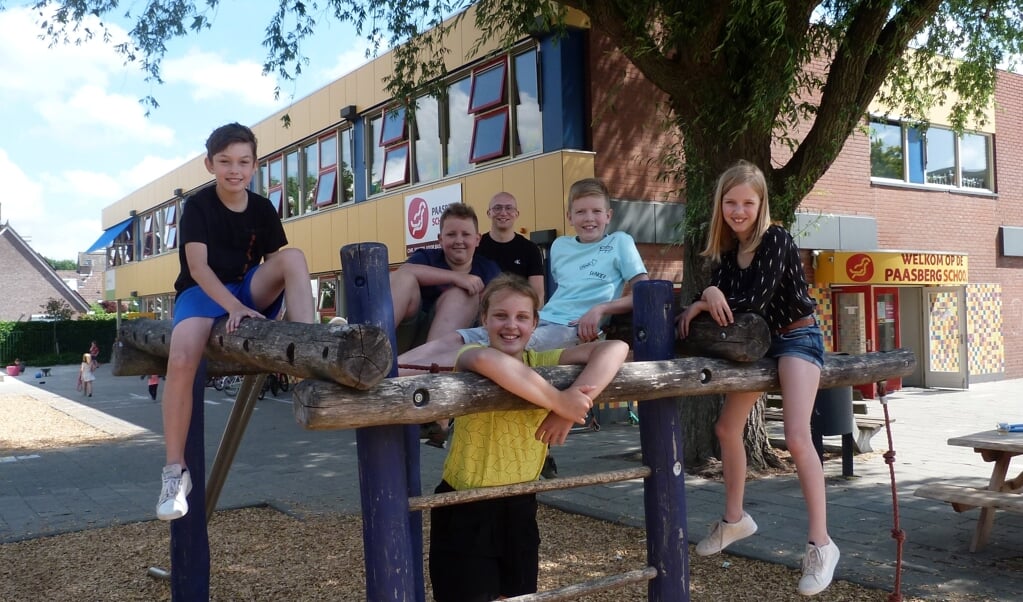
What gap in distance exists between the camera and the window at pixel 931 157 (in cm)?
1661

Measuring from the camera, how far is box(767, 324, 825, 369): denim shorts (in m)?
3.52

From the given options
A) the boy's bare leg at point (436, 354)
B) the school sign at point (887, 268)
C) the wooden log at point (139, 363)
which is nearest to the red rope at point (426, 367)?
the boy's bare leg at point (436, 354)

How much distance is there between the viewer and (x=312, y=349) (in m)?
2.67

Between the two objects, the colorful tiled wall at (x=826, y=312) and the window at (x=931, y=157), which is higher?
the window at (x=931, y=157)

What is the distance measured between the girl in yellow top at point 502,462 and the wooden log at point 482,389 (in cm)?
11

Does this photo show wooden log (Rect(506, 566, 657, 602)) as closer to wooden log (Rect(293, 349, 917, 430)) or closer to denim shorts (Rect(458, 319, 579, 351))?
wooden log (Rect(293, 349, 917, 430))

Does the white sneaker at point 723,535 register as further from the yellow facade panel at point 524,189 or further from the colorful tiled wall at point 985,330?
the colorful tiled wall at point 985,330

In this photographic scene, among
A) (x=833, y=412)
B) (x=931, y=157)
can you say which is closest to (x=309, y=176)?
(x=931, y=157)

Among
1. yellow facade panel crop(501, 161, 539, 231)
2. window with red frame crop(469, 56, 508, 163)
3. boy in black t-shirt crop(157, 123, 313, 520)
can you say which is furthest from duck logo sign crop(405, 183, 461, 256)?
boy in black t-shirt crop(157, 123, 313, 520)

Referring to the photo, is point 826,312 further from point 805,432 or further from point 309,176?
point 805,432

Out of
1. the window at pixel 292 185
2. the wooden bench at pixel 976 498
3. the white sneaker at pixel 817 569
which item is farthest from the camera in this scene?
the window at pixel 292 185

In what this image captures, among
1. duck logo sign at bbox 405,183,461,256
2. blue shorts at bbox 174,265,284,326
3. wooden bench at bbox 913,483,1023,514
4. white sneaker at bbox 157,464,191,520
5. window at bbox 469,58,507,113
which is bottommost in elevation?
wooden bench at bbox 913,483,1023,514

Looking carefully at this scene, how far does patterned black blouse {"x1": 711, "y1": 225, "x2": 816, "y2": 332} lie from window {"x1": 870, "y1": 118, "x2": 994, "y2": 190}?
14100 mm

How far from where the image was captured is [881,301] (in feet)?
53.6
